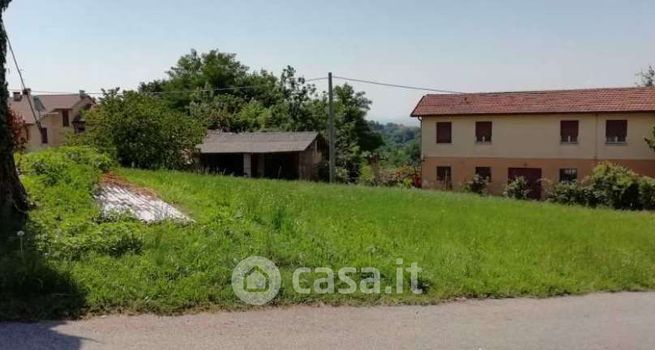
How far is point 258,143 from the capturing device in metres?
36.2

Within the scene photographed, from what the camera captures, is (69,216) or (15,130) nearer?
(69,216)

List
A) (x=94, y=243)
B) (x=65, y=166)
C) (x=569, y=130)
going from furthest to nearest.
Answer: (x=569, y=130) → (x=65, y=166) → (x=94, y=243)

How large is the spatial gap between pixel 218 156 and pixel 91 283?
31783mm

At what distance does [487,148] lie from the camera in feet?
113

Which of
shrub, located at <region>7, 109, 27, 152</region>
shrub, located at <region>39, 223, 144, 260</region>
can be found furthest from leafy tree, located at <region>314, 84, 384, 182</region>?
shrub, located at <region>39, 223, 144, 260</region>

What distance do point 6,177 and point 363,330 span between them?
18.6 feet

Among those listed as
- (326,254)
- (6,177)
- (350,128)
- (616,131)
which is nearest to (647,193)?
(616,131)

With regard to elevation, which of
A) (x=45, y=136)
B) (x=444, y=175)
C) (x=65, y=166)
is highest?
(x=45, y=136)

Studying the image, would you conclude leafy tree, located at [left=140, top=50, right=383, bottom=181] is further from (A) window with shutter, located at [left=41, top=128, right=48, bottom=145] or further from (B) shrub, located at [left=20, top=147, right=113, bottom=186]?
(B) shrub, located at [left=20, top=147, right=113, bottom=186]

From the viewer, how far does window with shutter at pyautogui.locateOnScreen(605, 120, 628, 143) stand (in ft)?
103

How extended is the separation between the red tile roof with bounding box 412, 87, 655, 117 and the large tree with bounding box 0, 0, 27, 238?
2988 centimetres

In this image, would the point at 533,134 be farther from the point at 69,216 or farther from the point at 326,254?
the point at 69,216

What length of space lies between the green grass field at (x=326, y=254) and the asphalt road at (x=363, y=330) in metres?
0.32

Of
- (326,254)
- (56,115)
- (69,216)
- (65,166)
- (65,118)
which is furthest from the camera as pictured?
(65,118)
